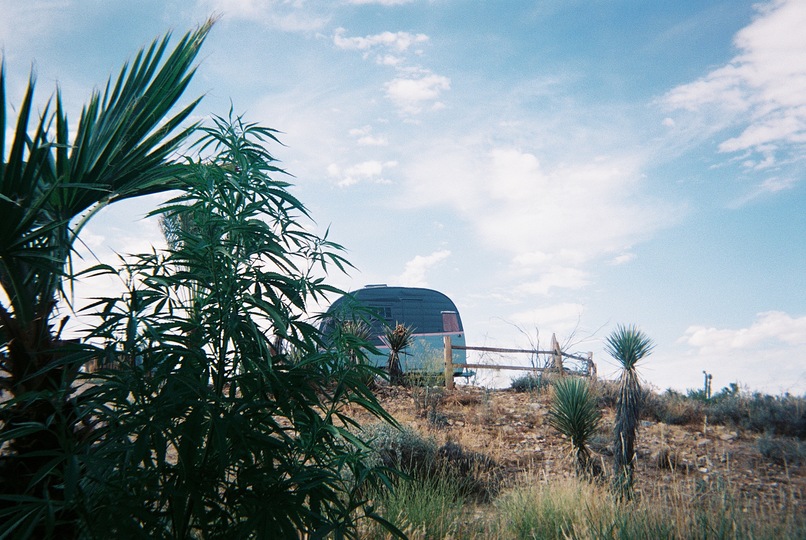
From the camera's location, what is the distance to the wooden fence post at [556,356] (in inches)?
651

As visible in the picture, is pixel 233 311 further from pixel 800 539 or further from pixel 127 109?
pixel 800 539

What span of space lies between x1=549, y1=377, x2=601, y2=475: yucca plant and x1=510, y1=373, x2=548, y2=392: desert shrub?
599 centimetres

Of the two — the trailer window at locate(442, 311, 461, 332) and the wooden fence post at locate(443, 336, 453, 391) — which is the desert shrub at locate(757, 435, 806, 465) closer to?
the wooden fence post at locate(443, 336, 453, 391)

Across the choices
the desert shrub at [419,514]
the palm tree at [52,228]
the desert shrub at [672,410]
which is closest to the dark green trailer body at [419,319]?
the desert shrub at [672,410]

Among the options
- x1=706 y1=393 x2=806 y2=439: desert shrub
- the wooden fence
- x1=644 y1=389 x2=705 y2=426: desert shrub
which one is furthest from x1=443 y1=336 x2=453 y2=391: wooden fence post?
x1=706 y1=393 x2=806 y2=439: desert shrub

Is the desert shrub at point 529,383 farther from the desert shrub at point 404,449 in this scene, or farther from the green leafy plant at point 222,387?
the green leafy plant at point 222,387

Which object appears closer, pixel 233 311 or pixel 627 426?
pixel 233 311

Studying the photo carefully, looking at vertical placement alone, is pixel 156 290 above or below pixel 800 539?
above

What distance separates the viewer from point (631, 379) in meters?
8.38

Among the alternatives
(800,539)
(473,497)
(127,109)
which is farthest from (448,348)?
(127,109)

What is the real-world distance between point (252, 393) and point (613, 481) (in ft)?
19.2

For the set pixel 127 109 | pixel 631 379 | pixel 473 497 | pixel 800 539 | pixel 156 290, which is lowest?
pixel 473 497

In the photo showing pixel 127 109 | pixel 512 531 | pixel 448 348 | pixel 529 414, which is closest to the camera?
pixel 127 109

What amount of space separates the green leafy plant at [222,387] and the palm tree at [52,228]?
0.93ft
